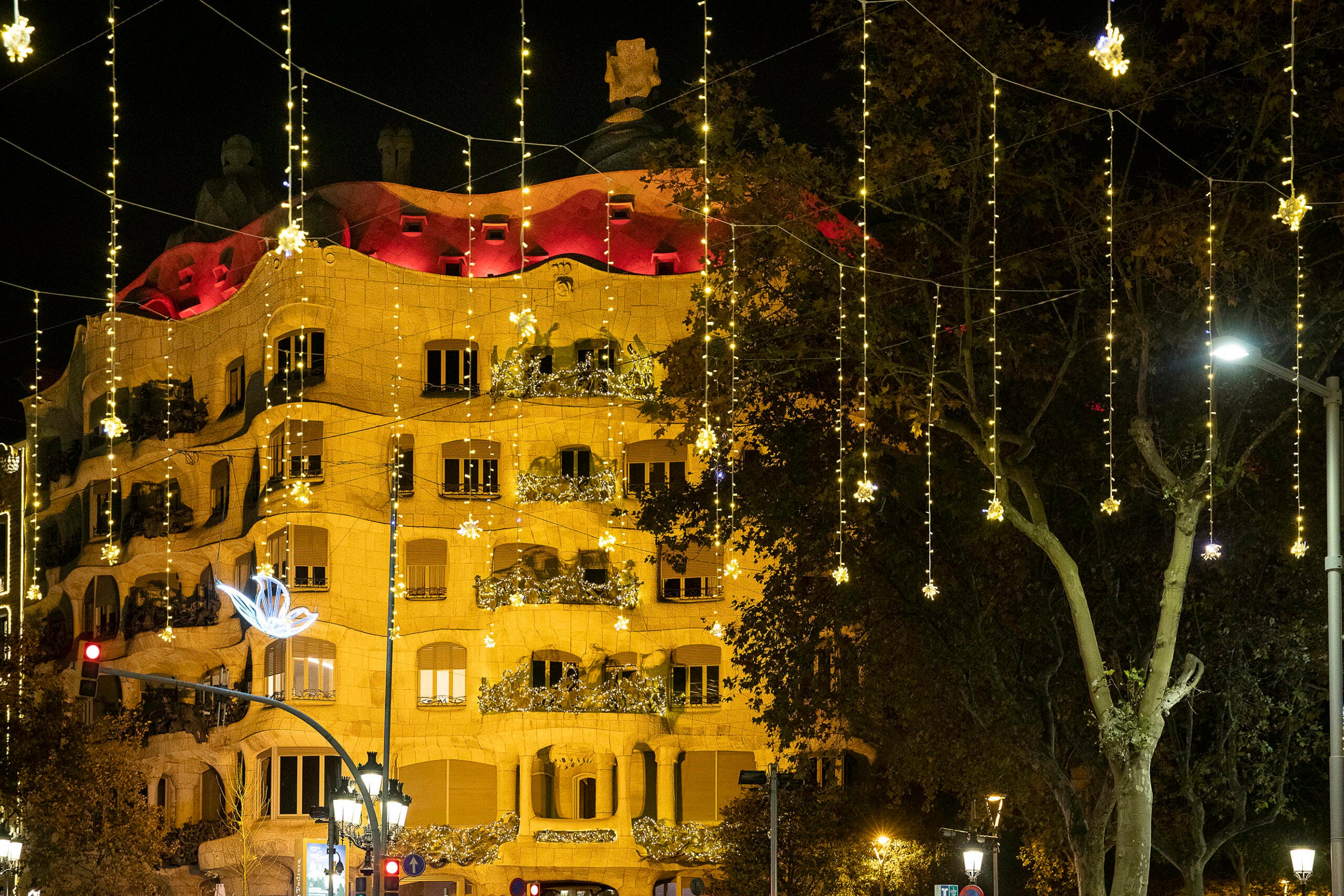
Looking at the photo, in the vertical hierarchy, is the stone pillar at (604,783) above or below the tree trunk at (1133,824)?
above

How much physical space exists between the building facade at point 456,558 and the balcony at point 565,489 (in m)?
0.06

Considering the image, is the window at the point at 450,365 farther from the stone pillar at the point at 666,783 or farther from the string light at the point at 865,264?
the string light at the point at 865,264

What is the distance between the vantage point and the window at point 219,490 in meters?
50.8

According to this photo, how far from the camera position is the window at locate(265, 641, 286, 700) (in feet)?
154

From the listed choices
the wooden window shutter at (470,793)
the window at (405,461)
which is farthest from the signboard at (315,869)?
the window at (405,461)

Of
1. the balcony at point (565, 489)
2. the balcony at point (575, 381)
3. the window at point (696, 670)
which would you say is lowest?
the window at point (696, 670)

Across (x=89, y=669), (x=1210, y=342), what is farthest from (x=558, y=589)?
(x=1210, y=342)

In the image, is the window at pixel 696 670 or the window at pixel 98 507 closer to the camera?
the window at pixel 696 670

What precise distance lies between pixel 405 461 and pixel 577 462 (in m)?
4.83

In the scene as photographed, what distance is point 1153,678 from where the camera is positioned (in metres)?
25.0

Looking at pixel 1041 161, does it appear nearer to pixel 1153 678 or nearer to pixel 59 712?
pixel 1153 678

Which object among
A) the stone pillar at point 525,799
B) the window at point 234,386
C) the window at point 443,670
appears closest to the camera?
the stone pillar at point 525,799

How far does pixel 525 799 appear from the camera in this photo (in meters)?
45.8

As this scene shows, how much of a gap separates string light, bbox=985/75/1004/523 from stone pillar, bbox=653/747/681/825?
68.1 ft
